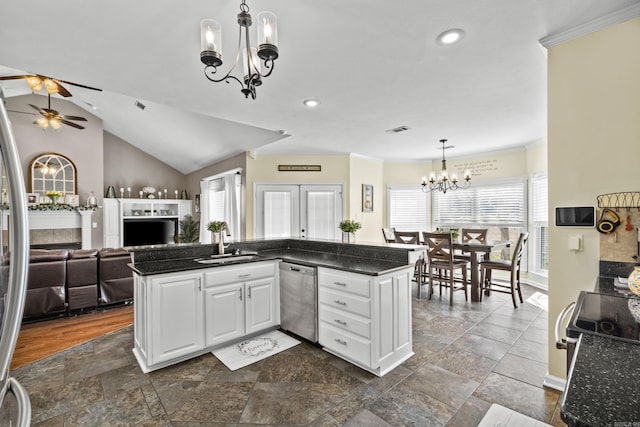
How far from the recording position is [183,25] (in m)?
2.03

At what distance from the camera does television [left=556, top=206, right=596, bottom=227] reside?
205 cm

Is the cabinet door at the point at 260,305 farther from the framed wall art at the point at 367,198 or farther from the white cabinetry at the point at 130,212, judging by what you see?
the white cabinetry at the point at 130,212

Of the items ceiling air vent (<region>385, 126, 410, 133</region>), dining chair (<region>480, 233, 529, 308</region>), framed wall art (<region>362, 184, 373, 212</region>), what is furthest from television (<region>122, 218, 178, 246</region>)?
dining chair (<region>480, 233, 529, 308</region>)

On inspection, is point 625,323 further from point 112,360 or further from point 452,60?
point 112,360

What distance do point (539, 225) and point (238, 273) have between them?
5.22 m

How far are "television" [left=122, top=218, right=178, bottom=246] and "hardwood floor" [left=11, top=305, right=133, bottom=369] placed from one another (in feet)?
16.1

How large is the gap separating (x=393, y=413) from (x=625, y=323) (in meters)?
1.41

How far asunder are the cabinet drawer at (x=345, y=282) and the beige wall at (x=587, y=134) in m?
1.39

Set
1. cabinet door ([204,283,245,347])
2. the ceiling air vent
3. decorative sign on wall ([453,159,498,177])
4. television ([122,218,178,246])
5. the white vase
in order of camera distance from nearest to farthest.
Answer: the white vase
cabinet door ([204,283,245,347])
the ceiling air vent
decorative sign on wall ([453,159,498,177])
television ([122,218,178,246])

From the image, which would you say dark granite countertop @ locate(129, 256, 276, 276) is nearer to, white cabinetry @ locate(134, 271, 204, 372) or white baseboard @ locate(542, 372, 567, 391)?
white cabinetry @ locate(134, 271, 204, 372)

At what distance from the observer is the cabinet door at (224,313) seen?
2760mm

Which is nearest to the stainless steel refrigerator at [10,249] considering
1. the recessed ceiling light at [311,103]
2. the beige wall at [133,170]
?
the recessed ceiling light at [311,103]

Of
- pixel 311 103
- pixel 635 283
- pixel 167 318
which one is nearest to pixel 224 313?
pixel 167 318

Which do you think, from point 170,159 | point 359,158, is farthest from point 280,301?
point 170,159
